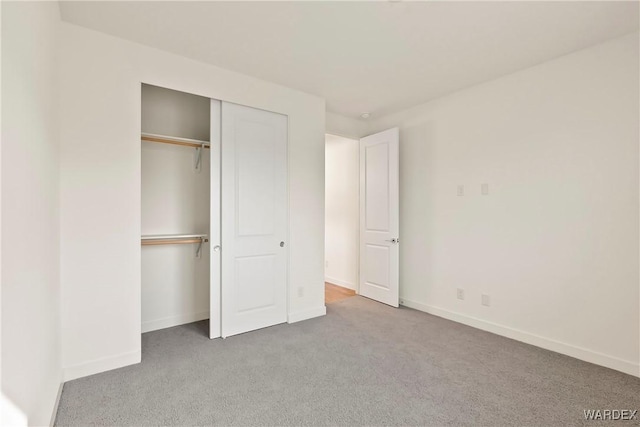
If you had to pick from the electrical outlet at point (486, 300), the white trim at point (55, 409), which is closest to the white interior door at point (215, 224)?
the white trim at point (55, 409)

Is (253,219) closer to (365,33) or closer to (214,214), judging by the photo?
(214,214)

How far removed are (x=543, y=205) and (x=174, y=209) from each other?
3.61m

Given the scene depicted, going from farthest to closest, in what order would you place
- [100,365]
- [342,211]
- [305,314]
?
1. [342,211]
2. [305,314]
3. [100,365]

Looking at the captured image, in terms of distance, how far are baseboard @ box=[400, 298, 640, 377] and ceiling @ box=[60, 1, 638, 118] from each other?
2.49 m

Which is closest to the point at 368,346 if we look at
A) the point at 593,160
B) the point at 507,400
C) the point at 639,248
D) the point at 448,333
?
the point at 448,333

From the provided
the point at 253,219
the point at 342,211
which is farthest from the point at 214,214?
the point at 342,211

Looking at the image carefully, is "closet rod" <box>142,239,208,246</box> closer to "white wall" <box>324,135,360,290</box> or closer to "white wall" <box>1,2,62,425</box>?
"white wall" <box>1,2,62,425</box>

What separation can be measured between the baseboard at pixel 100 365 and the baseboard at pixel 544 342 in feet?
10.1

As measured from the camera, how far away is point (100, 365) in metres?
2.31

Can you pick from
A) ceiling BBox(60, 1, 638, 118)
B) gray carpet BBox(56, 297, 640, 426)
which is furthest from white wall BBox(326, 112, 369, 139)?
gray carpet BBox(56, 297, 640, 426)

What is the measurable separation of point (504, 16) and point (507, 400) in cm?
257

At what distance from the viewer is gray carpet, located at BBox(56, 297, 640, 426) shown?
183 cm

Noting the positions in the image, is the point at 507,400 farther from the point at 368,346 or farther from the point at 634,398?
the point at 368,346

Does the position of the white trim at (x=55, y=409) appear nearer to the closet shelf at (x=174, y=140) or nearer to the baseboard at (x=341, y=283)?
the closet shelf at (x=174, y=140)
